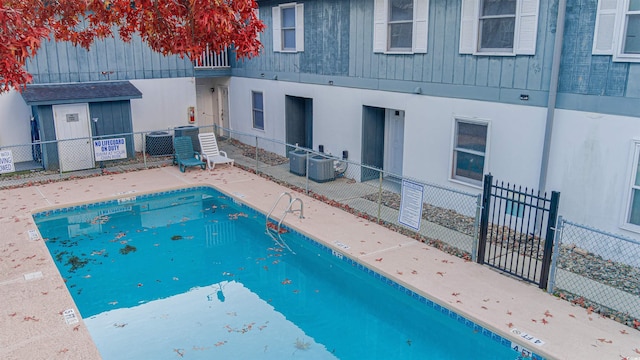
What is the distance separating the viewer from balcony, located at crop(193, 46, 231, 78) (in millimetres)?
19703

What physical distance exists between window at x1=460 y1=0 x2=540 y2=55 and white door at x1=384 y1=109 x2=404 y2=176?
3.26 m

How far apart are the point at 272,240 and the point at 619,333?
265 inches

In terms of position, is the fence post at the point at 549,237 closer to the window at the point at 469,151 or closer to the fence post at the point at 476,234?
the fence post at the point at 476,234

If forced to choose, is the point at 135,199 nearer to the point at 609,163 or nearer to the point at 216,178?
the point at 216,178

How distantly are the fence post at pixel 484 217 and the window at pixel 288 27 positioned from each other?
29.9ft

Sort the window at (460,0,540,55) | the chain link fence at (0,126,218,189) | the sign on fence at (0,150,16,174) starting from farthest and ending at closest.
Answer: the chain link fence at (0,126,218,189)
the sign on fence at (0,150,16,174)
the window at (460,0,540,55)

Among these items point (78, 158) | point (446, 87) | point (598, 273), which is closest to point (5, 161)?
point (78, 158)

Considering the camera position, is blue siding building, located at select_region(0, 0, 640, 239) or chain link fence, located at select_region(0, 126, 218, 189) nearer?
blue siding building, located at select_region(0, 0, 640, 239)

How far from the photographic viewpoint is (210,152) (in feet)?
55.7

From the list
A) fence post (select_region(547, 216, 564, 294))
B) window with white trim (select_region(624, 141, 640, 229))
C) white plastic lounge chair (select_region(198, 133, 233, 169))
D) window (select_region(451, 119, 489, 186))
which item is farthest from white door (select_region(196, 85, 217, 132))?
window with white trim (select_region(624, 141, 640, 229))

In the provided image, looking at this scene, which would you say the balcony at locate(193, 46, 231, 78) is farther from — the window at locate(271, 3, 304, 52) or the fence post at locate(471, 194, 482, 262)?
the fence post at locate(471, 194, 482, 262)

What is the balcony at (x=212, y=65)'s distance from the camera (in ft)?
64.6

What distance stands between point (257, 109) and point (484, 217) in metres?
11.9

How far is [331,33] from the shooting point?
15.0 m
